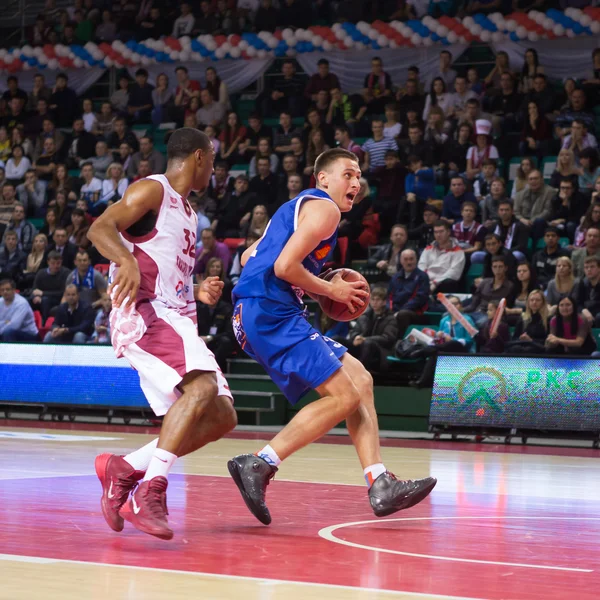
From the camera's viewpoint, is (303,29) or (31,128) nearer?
(303,29)

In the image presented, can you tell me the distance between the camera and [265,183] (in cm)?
1725

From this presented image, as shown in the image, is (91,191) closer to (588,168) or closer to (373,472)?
(588,168)

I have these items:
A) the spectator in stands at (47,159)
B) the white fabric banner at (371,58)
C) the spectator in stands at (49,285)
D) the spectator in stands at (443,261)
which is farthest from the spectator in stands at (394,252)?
the spectator in stands at (47,159)

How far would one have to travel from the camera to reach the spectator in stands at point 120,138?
19812 millimetres

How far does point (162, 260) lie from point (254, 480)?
114cm

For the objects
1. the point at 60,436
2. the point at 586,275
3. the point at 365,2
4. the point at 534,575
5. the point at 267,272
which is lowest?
the point at 60,436

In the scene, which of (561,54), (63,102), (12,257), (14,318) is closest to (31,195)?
(12,257)

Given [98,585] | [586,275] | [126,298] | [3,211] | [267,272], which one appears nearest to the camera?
[98,585]

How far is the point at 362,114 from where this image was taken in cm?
1816

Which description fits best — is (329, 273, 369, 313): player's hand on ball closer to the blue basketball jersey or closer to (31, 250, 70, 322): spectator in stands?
the blue basketball jersey

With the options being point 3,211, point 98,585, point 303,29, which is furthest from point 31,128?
point 98,585

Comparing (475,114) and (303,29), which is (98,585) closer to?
(475,114)

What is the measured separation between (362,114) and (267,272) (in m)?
12.6

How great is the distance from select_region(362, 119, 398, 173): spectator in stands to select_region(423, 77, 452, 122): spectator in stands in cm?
78
